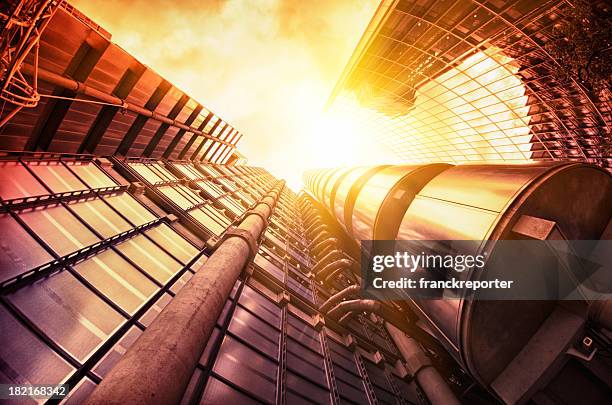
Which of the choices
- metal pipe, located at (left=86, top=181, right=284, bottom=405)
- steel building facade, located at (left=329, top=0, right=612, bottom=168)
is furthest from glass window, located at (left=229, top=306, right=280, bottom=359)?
steel building facade, located at (left=329, top=0, right=612, bottom=168)

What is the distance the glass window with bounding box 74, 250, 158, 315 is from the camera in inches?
191

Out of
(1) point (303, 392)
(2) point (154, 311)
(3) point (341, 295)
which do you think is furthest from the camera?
(3) point (341, 295)

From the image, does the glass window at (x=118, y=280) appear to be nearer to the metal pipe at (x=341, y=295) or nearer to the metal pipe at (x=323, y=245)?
the metal pipe at (x=341, y=295)

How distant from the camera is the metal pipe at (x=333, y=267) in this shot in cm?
1202

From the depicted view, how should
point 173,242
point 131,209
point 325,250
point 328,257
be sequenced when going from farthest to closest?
point 325,250 → point 328,257 → point 173,242 → point 131,209

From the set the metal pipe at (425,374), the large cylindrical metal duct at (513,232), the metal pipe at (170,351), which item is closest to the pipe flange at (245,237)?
the metal pipe at (170,351)

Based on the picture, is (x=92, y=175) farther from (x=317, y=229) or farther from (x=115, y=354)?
(x=317, y=229)

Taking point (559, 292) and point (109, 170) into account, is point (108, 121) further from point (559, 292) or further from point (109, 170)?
point (559, 292)

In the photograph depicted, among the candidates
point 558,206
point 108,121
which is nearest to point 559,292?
point 558,206

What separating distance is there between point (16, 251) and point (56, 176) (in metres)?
3.44

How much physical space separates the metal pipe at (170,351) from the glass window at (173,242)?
7.98 feet

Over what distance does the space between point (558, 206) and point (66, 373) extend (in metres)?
6.82

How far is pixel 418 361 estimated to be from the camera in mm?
8445

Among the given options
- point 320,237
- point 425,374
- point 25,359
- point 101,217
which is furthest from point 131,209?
point 320,237
